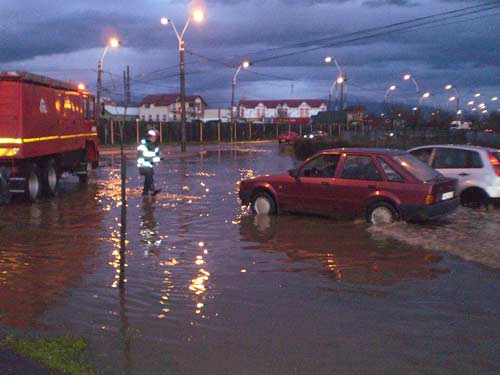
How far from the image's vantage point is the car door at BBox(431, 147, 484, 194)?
13.5 metres

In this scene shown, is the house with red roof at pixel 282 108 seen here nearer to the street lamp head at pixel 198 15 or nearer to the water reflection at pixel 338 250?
the street lamp head at pixel 198 15

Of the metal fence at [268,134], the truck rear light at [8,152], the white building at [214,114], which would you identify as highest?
the white building at [214,114]

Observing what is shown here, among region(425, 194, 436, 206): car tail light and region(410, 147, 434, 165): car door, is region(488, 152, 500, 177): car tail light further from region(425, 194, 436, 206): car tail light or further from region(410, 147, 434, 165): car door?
region(425, 194, 436, 206): car tail light

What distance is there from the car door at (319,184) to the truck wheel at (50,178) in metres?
7.83

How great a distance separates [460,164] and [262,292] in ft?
25.3

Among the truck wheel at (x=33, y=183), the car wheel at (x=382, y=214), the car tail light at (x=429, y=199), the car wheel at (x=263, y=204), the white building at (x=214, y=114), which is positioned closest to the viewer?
the car tail light at (x=429, y=199)

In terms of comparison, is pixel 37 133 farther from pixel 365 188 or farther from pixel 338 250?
pixel 338 250

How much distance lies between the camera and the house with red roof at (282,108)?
458 feet

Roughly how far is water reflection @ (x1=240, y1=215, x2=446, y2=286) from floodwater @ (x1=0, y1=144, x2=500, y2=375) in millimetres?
29

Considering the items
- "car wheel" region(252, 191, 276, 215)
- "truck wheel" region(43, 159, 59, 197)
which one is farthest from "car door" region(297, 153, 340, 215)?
"truck wheel" region(43, 159, 59, 197)

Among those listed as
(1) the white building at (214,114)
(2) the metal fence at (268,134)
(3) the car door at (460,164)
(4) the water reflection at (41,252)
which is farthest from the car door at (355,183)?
(1) the white building at (214,114)

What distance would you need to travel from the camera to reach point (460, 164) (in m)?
13.7

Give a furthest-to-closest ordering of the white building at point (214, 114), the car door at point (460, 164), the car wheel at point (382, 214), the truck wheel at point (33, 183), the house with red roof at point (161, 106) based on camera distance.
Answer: the white building at point (214, 114) < the house with red roof at point (161, 106) < the truck wheel at point (33, 183) < the car door at point (460, 164) < the car wheel at point (382, 214)

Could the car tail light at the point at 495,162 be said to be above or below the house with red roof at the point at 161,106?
below
